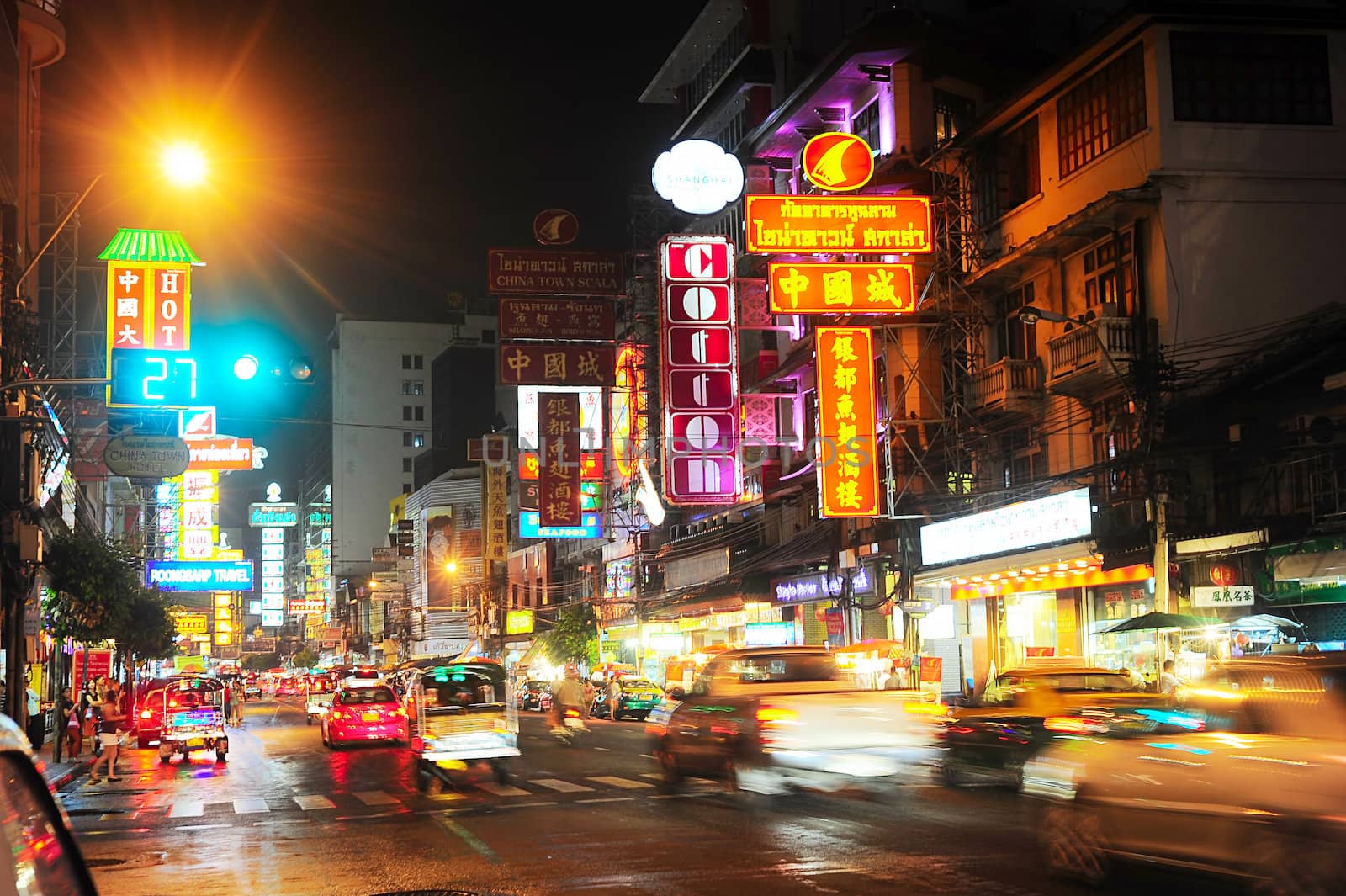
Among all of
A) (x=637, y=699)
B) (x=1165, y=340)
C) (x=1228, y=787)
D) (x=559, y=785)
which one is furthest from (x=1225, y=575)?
(x=637, y=699)

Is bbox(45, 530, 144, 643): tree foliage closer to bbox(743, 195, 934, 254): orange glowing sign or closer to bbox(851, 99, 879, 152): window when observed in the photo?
bbox(743, 195, 934, 254): orange glowing sign

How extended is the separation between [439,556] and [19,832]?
400 feet

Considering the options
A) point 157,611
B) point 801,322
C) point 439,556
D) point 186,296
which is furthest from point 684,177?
point 439,556

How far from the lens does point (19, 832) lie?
3.98 metres

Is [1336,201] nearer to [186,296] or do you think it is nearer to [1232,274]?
[1232,274]

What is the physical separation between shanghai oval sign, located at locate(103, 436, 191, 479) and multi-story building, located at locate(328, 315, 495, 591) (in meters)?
134

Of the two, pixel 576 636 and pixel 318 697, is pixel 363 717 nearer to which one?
pixel 318 697

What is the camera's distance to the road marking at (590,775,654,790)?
2097 centimetres

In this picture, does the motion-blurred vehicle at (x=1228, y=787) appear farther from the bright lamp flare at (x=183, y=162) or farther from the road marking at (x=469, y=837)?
the bright lamp flare at (x=183, y=162)

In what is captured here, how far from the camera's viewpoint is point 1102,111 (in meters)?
32.1

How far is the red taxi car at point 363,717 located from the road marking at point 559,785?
37.8ft

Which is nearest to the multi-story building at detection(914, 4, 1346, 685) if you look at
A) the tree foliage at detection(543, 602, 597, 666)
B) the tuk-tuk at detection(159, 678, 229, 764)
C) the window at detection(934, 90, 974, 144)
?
the window at detection(934, 90, 974, 144)

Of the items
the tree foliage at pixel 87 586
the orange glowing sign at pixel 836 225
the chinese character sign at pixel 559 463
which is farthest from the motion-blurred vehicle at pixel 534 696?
the orange glowing sign at pixel 836 225

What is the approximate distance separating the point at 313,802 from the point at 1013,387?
792 inches
